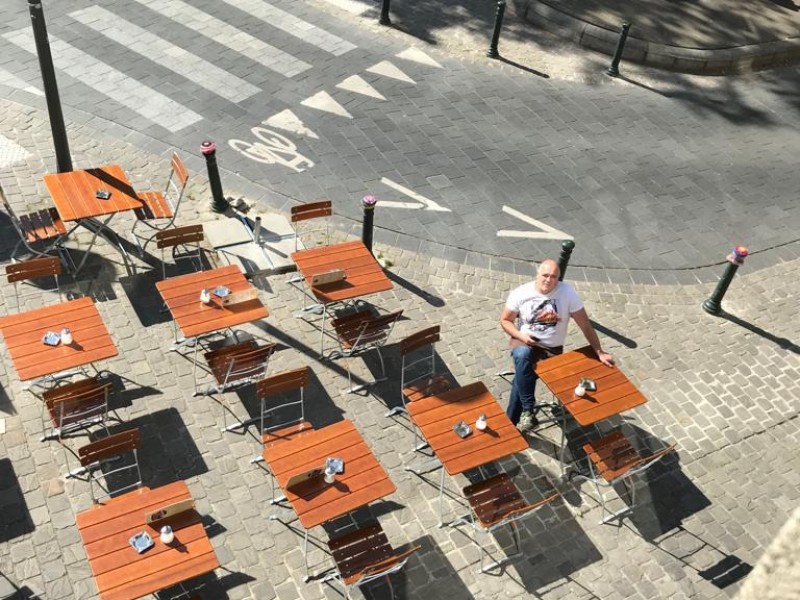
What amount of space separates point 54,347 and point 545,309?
513cm

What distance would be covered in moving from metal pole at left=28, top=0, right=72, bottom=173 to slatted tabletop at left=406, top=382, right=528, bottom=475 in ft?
20.7

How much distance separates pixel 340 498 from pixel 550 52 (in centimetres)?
1189

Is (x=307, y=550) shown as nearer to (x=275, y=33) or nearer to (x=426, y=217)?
(x=426, y=217)

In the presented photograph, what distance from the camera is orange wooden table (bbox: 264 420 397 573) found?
23.1 feet

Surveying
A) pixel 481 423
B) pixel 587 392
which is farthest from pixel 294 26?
pixel 481 423

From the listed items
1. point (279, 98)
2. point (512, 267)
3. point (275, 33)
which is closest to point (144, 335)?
point (512, 267)

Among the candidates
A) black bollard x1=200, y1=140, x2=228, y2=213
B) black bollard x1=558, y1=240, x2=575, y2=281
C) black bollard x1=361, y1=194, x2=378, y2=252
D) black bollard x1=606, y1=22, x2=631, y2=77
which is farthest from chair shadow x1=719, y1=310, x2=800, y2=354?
black bollard x1=200, y1=140, x2=228, y2=213

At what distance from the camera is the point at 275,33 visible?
51.0 feet

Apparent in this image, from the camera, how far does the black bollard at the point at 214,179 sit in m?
10.7

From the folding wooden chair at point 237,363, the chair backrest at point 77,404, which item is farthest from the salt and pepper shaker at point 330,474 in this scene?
the chair backrest at point 77,404

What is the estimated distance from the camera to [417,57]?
15352 mm

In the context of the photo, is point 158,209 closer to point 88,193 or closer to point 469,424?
point 88,193

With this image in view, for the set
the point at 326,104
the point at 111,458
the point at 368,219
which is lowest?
the point at 111,458

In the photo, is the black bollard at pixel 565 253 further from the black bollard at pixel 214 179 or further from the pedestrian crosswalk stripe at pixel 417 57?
the pedestrian crosswalk stripe at pixel 417 57
